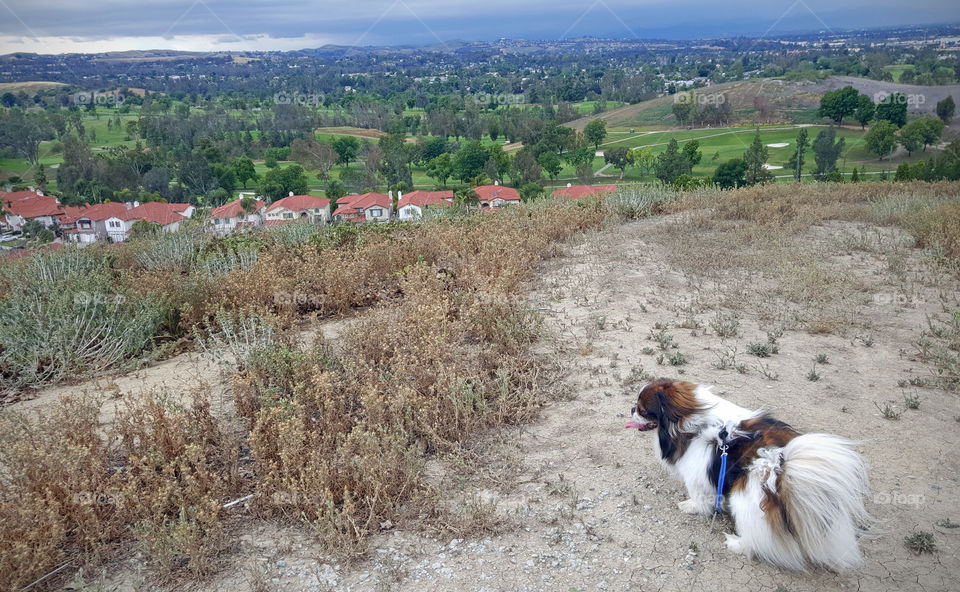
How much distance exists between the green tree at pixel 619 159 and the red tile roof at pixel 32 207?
40737mm

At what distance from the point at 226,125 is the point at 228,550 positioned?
83.6 meters

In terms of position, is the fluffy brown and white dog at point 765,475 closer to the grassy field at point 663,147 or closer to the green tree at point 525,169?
the grassy field at point 663,147

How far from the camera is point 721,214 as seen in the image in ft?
34.1

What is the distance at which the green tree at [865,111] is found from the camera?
181 feet

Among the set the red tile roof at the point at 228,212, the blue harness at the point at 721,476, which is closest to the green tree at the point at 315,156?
the red tile roof at the point at 228,212

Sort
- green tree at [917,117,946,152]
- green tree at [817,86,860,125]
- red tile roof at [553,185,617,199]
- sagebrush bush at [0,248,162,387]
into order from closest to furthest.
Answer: sagebrush bush at [0,248,162,387], red tile roof at [553,185,617,199], green tree at [917,117,946,152], green tree at [817,86,860,125]

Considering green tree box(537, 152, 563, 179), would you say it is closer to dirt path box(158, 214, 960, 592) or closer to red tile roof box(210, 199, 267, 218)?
red tile roof box(210, 199, 267, 218)

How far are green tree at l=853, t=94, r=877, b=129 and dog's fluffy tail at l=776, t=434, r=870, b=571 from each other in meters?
66.4

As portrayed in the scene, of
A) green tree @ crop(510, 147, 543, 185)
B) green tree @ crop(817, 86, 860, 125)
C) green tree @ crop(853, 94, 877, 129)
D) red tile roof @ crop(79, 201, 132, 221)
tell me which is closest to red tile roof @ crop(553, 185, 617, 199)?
green tree @ crop(510, 147, 543, 185)

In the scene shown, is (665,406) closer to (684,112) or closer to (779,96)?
(684,112)

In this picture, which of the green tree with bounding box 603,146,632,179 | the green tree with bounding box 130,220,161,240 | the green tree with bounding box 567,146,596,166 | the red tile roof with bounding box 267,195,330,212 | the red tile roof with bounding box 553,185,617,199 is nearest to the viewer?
the green tree with bounding box 130,220,161,240

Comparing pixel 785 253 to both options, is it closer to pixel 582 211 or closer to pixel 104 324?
pixel 582 211

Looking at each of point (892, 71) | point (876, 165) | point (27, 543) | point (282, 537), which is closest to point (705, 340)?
point (282, 537)

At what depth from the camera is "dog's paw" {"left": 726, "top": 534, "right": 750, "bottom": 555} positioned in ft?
9.49
